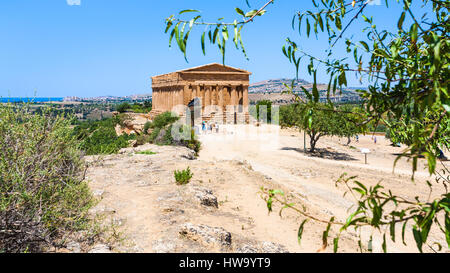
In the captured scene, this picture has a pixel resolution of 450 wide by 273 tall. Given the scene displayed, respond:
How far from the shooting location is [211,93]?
4022 cm

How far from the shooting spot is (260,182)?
1135 centimetres

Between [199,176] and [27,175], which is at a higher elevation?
[27,175]

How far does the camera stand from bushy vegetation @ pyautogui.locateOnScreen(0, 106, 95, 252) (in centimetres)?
400

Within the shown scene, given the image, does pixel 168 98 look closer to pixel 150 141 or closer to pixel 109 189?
pixel 150 141

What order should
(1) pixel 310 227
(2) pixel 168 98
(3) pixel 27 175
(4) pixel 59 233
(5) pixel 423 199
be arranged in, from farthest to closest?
(2) pixel 168 98 < (5) pixel 423 199 < (1) pixel 310 227 < (4) pixel 59 233 < (3) pixel 27 175

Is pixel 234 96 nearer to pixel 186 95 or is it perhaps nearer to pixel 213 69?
pixel 213 69

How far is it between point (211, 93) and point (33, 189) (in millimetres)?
36495

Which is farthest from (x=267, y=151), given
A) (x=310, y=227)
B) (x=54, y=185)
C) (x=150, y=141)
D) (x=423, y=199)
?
(x=54, y=185)

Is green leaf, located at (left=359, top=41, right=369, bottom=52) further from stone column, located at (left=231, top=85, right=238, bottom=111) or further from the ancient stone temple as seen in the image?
stone column, located at (left=231, top=85, right=238, bottom=111)

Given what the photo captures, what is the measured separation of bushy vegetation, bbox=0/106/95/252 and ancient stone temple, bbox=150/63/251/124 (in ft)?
107

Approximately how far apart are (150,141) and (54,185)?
62.2 feet

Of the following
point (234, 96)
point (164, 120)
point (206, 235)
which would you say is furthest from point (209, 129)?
point (206, 235)

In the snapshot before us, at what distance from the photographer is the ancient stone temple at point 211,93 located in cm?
3869

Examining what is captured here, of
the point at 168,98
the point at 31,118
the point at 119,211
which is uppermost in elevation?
the point at 168,98
